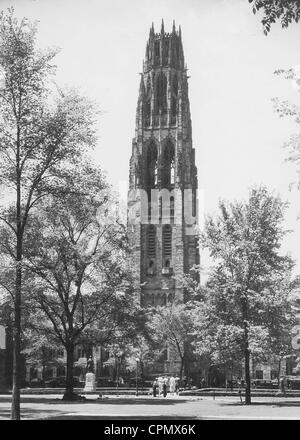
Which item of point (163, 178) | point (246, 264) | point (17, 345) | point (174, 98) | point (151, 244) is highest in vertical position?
point (174, 98)

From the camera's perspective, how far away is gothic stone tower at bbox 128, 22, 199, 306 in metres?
89.3

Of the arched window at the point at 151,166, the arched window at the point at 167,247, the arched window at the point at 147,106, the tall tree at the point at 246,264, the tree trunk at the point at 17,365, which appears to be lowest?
the tree trunk at the point at 17,365

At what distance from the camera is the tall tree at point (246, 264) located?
3153cm

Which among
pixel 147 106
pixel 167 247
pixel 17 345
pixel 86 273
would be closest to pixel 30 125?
pixel 17 345

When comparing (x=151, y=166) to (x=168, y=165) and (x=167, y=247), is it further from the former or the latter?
(x=167, y=247)

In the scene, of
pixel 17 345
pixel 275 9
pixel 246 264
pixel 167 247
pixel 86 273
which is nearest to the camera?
pixel 275 9

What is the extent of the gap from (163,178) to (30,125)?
7101 cm

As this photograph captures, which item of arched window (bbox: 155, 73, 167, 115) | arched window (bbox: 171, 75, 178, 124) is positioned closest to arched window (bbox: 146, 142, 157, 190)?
arched window (bbox: 171, 75, 178, 124)

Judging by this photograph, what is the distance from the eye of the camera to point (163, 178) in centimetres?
9375

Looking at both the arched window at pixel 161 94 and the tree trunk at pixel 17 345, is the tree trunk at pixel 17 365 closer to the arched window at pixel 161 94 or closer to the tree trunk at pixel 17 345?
the tree trunk at pixel 17 345

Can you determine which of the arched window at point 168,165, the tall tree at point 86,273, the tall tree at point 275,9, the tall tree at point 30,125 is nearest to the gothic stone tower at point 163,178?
the arched window at point 168,165

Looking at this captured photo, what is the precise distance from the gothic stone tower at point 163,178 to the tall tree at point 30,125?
61.0 m
